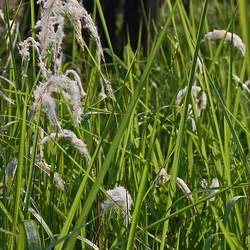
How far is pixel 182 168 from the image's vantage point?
1.55 meters

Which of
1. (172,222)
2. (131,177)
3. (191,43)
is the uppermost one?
(191,43)

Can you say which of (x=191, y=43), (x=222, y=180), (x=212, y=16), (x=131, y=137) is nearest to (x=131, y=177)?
(x=131, y=137)

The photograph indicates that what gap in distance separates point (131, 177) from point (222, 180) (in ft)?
0.68

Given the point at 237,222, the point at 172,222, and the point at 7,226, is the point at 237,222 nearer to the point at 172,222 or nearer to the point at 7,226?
the point at 172,222

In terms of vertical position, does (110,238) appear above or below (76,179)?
below

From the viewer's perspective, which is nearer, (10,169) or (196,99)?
(10,169)

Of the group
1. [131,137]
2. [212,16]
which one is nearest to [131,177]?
[131,137]

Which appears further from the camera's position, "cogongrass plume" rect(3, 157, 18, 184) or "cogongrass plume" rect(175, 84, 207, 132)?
"cogongrass plume" rect(175, 84, 207, 132)

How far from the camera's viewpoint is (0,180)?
132 cm

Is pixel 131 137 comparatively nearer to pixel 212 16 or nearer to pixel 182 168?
pixel 182 168

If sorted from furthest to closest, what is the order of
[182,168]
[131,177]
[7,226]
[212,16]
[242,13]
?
[212,16]
[182,168]
[131,177]
[7,226]
[242,13]

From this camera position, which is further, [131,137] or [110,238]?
[131,137]

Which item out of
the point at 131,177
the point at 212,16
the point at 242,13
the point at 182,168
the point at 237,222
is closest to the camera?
the point at 242,13

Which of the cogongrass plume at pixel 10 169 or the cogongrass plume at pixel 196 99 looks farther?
the cogongrass plume at pixel 196 99
